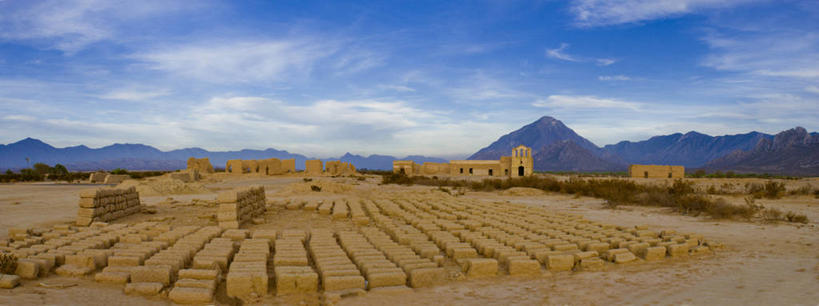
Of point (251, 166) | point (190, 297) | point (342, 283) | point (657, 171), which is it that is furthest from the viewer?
point (251, 166)

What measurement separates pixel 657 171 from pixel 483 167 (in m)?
13.4

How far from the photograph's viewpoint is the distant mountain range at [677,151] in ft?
204

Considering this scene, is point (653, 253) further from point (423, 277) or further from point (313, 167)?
point (313, 167)

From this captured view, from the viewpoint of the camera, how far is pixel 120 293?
4449 mm

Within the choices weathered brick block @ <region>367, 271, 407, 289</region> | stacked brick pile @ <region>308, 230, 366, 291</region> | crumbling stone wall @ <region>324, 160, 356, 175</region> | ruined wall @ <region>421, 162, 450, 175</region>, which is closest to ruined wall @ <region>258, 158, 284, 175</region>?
crumbling stone wall @ <region>324, 160, 356, 175</region>

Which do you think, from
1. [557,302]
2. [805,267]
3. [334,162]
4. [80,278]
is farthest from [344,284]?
[334,162]

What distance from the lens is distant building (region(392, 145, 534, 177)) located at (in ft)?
123

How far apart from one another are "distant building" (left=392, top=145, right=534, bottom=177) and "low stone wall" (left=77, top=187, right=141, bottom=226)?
26621 mm

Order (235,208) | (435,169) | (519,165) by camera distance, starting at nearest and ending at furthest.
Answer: (235,208) < (519,165) < (435,169)

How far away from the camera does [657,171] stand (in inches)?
1206

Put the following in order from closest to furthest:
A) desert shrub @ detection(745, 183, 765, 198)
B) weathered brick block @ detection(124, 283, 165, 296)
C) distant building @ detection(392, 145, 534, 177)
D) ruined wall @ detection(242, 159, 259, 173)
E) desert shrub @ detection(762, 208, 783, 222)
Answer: weathered brick block @ detection(124, 283, 165, 296) < desert shrub @ detection(762, 208, 783, 222) < desert shrub @ detection(745, 183, 765, 198) < ruined wall @ detection(242, 159, 259, 173) < distant building @ detection(392, 145, 534, 177)

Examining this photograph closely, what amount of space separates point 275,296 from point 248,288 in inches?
10.6

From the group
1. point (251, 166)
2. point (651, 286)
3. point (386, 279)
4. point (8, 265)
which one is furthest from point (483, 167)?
point (8, 265)

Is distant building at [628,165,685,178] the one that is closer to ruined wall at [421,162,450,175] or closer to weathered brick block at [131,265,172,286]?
ruined wall at [421,162,450,175]
